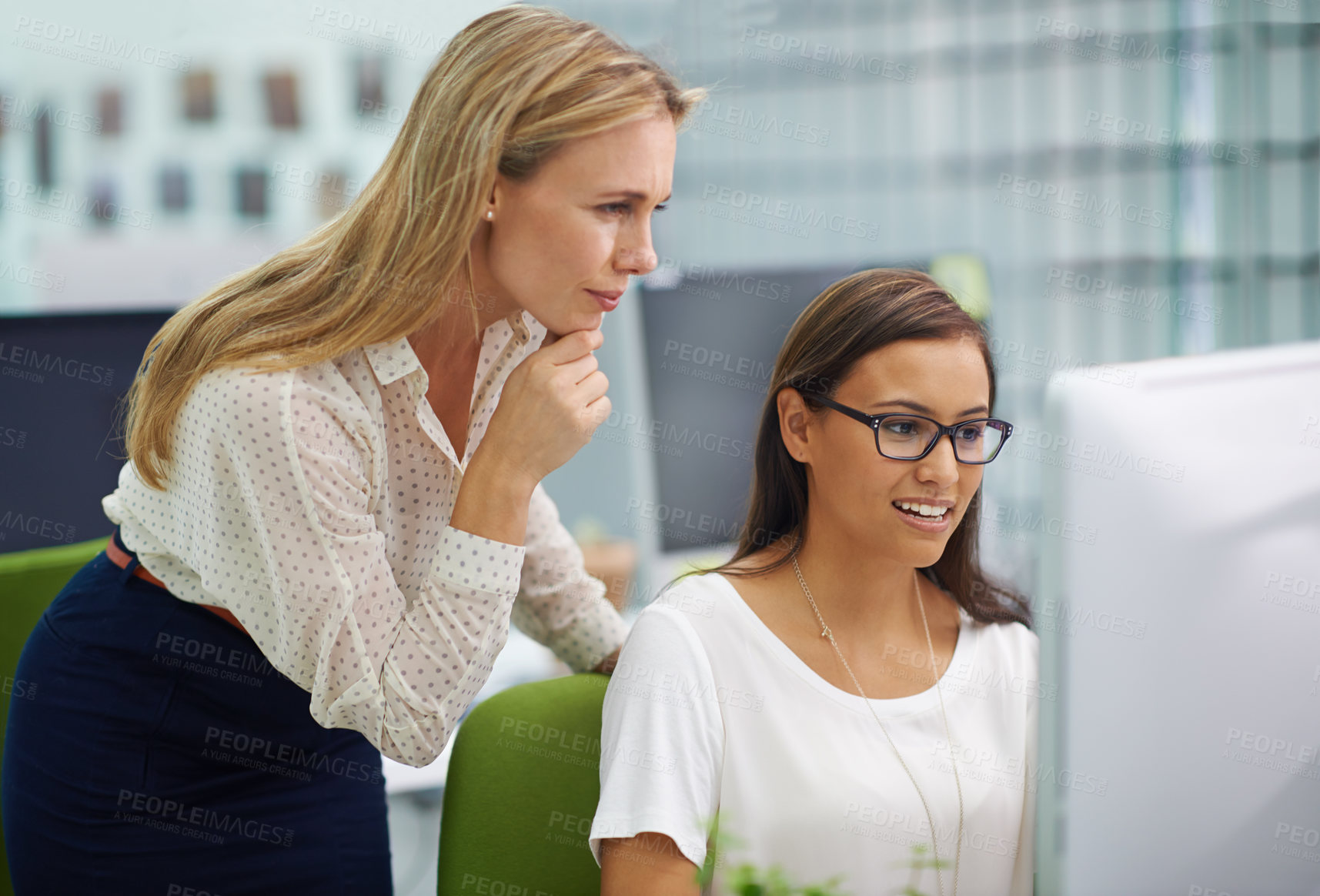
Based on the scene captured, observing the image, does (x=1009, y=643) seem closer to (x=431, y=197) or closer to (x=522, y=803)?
(x=522, y=803)

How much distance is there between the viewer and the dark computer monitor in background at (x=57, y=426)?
6.96ft

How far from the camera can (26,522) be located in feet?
7.04

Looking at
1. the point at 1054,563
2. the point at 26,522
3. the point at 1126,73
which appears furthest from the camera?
the point at 1126,73

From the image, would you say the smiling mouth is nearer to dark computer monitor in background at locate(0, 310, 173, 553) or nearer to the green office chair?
the green office chair

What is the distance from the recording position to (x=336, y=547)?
103 cm

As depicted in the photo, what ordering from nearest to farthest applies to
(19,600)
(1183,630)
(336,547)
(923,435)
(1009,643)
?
(1183,630), (336,547), (923,435), (1009,643), (19,600)

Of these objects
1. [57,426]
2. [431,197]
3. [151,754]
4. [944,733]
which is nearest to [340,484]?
[431,197]

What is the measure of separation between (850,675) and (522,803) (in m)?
0.41

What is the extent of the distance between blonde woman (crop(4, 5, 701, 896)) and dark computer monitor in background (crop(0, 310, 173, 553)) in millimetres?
1021

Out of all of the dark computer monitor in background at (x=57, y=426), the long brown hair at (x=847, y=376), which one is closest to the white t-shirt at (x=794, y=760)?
the long brown hair at (x=847, y=376)

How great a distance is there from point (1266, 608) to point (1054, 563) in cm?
16

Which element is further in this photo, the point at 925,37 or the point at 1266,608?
the point at 925,37

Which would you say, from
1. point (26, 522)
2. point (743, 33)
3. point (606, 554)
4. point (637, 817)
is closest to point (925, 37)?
point (743, 33)

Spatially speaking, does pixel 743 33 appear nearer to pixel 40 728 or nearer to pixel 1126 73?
pixel 1126 73
